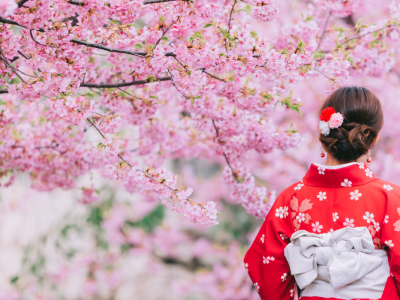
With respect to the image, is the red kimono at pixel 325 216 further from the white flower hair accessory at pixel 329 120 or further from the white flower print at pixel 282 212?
the white flower hair accessory at pixel 329 120

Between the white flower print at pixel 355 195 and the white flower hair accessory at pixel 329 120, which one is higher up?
the white flower hair accessory at pixel 329 120

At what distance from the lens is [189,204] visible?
5.64 ft


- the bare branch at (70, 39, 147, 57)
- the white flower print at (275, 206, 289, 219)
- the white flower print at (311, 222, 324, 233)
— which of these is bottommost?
the white flower print at (275, 206, 289, 219)

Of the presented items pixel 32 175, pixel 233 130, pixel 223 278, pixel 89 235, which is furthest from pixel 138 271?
pixel 233 130

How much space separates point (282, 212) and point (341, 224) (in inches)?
10.9

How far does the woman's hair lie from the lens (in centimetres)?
159

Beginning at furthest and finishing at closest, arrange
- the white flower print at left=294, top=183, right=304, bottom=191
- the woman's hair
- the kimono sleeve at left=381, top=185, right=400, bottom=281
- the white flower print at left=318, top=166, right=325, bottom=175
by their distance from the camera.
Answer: the white flower print at left=294, top=183, right=304, bottom=191, the white flower print at left=318, top=166, right=325, bottom=175, the woman's hair, the kimono sleeve at left=381, top=185, right=400, bottom=281

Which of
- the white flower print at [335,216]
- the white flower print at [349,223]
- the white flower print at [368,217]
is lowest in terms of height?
the white flower print at [335,216]

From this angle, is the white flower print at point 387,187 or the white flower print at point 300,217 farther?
the white flower print at point 300,217

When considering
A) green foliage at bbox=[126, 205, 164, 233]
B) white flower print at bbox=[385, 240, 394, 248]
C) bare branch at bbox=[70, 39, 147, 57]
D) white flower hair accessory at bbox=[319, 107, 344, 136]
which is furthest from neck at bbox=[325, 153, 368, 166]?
green foliage at bbox=[126, 205, 164, 233]

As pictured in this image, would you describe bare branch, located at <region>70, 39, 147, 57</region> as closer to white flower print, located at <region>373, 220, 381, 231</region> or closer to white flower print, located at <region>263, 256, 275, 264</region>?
white flower print, located at <region>263, 256, 275, 264</region>

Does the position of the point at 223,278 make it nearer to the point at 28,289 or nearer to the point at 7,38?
the point at 28,289

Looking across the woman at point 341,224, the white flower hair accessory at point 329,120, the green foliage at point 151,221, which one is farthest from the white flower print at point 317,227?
the green foliage at point 151,221

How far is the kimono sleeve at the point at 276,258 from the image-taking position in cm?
176
